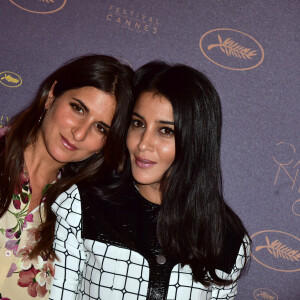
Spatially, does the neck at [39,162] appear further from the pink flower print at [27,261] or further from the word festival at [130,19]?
the word festival at [130,19]

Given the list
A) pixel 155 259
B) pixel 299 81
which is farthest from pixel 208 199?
pixel 299 81

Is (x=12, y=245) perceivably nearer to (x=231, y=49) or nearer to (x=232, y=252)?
(x=232, y=252)

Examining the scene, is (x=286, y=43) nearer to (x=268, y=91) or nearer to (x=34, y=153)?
(x=268, y=91)

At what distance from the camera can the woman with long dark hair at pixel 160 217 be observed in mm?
1327

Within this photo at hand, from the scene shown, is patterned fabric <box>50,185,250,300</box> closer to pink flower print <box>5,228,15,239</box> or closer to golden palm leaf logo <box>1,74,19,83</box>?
pink flower print <box>5,228,15,239</box>

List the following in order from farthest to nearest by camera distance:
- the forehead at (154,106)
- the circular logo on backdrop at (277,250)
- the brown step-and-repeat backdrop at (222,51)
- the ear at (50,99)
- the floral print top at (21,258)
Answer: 1. the circular logo on backdrop at (277,250)
2. the brown step-and-repeat backdrop at (222,51)
3. the ear at (50,99)
4. the floral print top at (21,258)
5. the forehead at (154,106)

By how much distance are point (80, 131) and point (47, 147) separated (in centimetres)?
19

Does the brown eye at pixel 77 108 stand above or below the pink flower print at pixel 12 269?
above

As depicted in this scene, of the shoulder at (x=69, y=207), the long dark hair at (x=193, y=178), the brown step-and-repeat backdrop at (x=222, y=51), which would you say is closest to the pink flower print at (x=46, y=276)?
the shoulder at (x=69, y=207)

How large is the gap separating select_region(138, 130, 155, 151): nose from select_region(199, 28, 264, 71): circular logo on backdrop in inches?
25.3

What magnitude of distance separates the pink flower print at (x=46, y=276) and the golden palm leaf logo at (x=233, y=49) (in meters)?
1.27

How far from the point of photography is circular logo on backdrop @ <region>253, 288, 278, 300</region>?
1908 millimetres

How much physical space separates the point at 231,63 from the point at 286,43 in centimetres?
28

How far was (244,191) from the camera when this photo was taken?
1.80 metres
